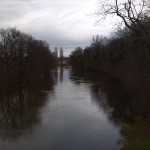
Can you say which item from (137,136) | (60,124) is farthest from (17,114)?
(137,136)

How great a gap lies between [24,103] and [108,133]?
14.5 m

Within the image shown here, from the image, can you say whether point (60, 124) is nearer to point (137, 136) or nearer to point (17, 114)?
point (17, 114)

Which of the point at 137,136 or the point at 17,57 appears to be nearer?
the point at 137,136

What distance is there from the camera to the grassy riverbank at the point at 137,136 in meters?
14.9

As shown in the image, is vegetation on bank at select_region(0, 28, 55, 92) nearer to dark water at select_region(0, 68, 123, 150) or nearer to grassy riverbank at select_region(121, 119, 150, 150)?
dark water at select_region(0, 68, 123, 150)

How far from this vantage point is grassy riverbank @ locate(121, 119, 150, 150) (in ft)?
49.0

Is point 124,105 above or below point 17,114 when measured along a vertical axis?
above

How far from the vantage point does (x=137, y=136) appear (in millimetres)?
16875

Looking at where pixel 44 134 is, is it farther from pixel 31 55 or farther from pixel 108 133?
pixel 31 55

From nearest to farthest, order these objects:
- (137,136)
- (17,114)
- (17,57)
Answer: (137,136), (17,114), (17,57)

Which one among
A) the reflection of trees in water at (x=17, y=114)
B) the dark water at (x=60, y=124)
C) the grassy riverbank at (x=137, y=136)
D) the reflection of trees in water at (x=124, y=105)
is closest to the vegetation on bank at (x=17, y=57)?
the reflection of trees in water at (x=17, y=114)

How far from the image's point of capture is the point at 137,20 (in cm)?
1794

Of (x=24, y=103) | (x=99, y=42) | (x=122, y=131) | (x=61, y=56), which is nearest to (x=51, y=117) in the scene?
(x=122, y=131)

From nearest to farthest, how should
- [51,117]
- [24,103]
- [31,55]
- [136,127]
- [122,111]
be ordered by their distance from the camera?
1. [136,127]
2. [51,117]
3. [122,111]
4. [24,103]
5. [31,55]
